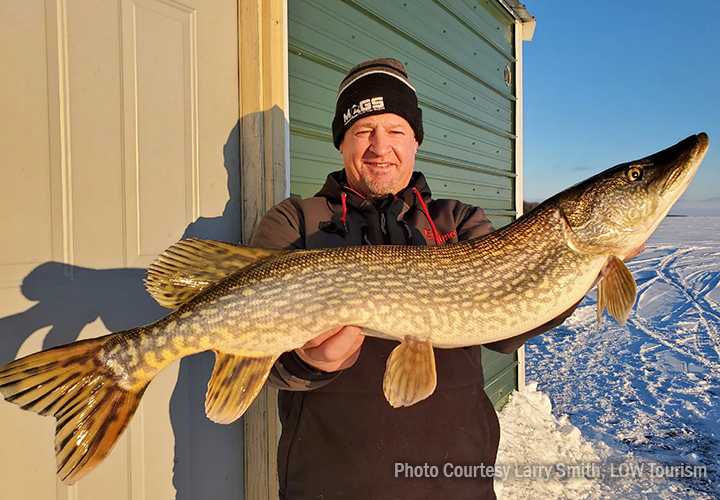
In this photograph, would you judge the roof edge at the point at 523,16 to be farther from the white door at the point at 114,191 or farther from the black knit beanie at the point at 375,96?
the white door at the point at 114,191

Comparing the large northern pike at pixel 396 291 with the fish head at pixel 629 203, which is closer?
the large northern pike at pixel 396 291

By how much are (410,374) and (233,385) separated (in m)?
0.61

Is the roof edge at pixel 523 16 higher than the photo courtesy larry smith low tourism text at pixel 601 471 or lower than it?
higher

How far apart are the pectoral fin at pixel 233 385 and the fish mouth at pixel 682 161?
1.59m

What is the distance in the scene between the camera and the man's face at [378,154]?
75.6 inches

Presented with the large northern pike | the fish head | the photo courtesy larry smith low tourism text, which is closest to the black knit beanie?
the large northern pike

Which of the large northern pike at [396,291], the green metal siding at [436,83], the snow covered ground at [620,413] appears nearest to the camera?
the large northern pike at [396,291]

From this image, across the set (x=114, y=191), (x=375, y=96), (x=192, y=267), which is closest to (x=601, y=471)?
(x=375, y=96)

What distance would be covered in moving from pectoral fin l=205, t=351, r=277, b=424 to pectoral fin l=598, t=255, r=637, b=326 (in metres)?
1.25

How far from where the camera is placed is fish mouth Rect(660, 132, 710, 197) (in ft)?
4.85

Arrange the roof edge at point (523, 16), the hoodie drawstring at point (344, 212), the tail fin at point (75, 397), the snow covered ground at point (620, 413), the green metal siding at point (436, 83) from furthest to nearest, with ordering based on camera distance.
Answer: the roof edge at point (523, 16), the snow covered ground at point (620, 413), the green metal siding at point (436, 83), the hoodie drawstring at point (344, 212), the tail fin at point (75, 397)

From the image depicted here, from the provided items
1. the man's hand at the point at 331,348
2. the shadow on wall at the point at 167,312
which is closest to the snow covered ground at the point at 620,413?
the shadow on wall at the point at 167,312

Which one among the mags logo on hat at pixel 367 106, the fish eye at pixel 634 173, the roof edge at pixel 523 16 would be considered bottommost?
the fish eye at pixel 634 173

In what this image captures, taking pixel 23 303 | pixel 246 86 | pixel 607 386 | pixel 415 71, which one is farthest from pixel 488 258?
pixel 607 386
